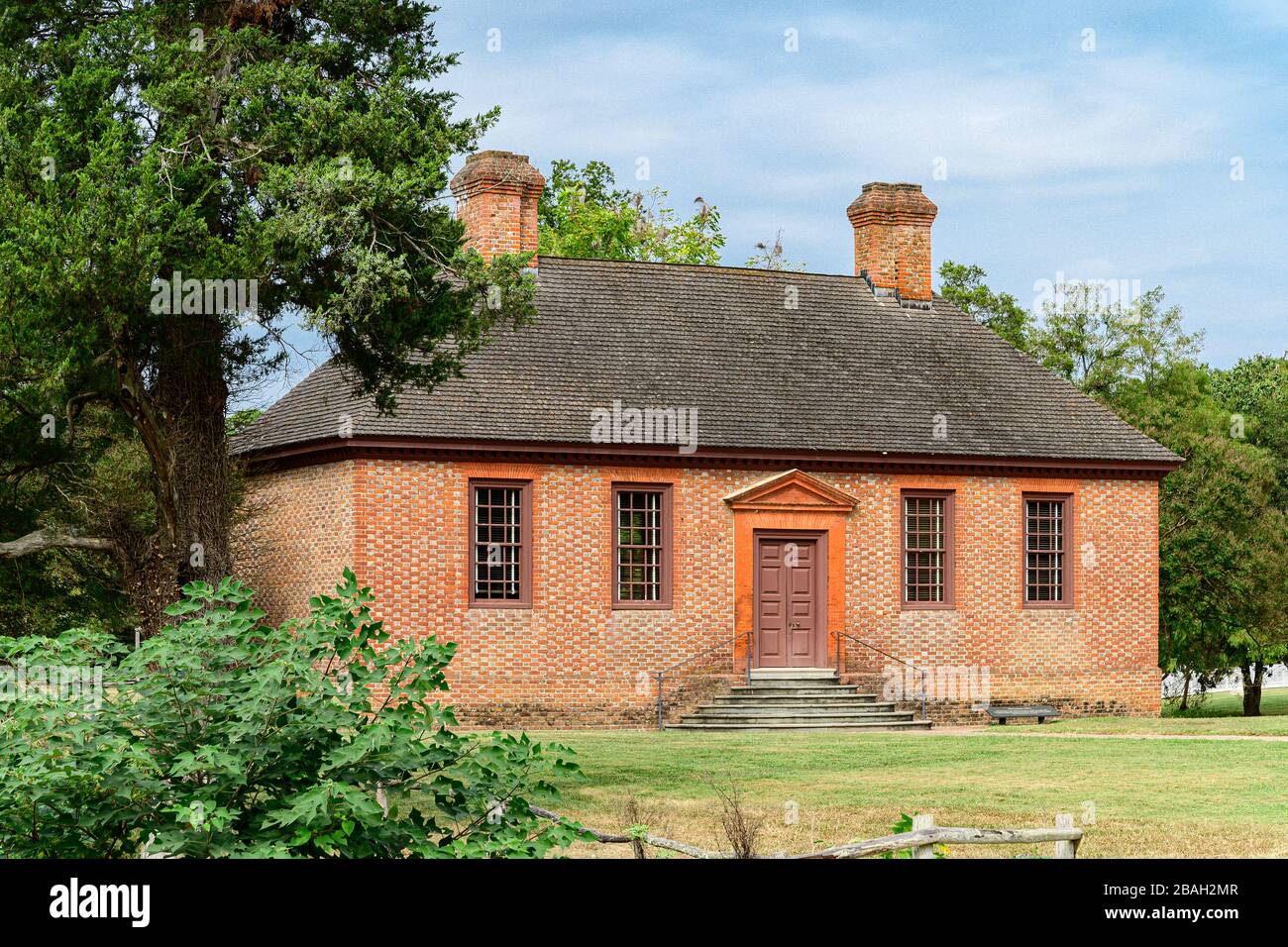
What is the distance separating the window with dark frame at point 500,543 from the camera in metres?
25.3

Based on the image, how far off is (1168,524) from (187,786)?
31.9m

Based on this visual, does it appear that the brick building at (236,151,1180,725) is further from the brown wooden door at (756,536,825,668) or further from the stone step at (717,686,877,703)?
the stone step at (717,686,877,703)

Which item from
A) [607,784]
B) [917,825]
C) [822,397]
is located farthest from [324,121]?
[822,397]

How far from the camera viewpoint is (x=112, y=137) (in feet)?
47.4

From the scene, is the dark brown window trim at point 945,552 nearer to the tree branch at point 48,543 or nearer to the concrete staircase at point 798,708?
the concrete staircase at point 798,708

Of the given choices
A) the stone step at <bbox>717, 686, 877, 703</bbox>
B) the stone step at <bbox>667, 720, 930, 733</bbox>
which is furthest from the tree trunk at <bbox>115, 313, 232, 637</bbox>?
the stone step at <bbox>717, 686, 877, 703</bbox>

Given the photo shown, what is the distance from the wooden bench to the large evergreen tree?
1428cm

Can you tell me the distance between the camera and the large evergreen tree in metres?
14.3

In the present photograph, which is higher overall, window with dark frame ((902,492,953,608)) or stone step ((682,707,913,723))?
window with dark frame ((902,492,953,608))

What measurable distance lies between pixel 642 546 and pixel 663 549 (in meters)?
0.36

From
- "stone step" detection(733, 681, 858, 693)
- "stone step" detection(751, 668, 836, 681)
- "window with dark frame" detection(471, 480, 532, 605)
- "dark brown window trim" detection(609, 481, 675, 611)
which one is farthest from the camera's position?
"stone step" detection(751, 668, 836, 681)

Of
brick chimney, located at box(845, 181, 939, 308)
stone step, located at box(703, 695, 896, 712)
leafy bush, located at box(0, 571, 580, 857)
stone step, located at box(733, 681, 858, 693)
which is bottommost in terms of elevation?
stone step, located at box(703, 695, 896, 712)

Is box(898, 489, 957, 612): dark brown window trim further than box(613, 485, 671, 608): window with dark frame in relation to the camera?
Yes

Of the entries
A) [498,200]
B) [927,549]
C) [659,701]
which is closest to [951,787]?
[659,701]
